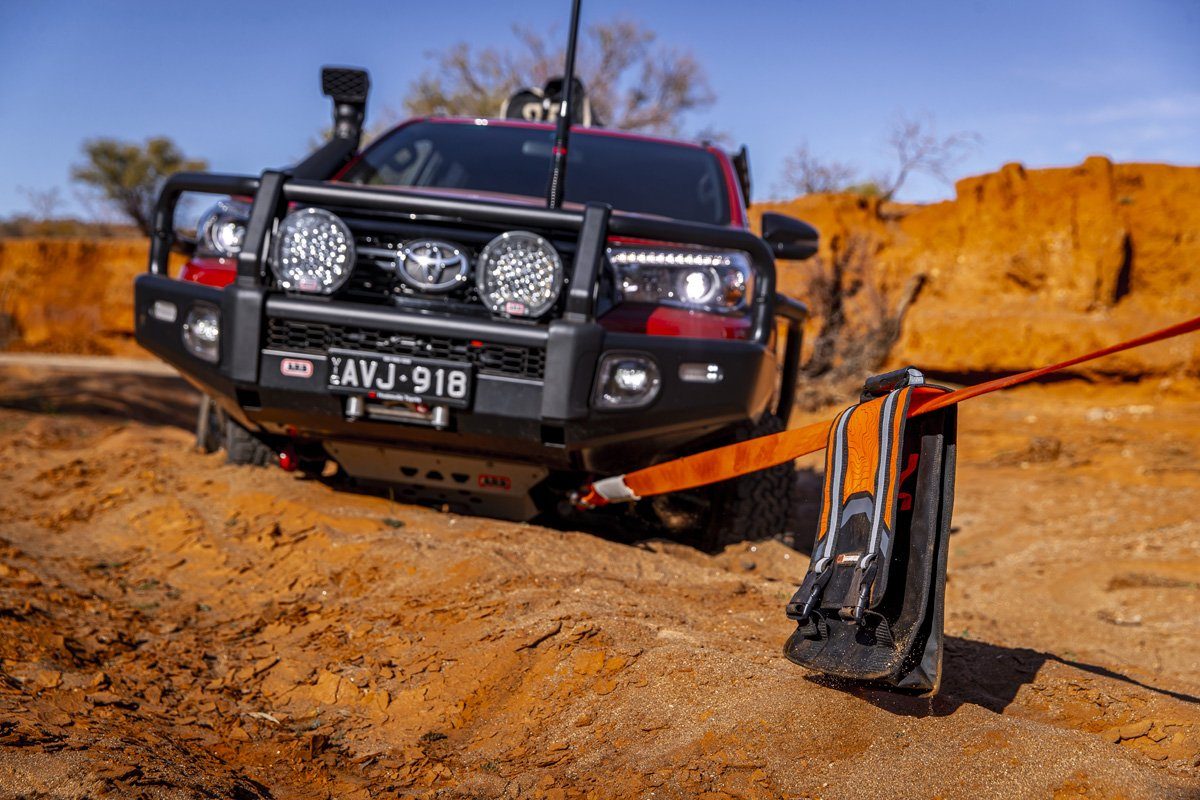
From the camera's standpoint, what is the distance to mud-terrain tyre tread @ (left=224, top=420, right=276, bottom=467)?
471cm

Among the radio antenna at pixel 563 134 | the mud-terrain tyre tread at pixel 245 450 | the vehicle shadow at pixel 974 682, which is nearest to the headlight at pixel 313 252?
the radio antenna at pixel 563 134

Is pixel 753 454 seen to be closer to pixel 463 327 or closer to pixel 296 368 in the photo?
pixel 463 327

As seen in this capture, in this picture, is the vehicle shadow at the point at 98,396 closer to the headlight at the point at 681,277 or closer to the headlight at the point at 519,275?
the headlight at the point at 519,275

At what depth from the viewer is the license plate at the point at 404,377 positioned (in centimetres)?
340

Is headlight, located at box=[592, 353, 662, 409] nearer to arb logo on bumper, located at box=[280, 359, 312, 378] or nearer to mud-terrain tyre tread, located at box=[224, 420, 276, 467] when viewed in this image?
arb logo on bumper, located at box=[280, 359, 312, 378]

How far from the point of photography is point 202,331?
3662 millimetres

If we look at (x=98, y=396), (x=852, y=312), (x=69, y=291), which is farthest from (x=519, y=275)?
(x=69, y=291)

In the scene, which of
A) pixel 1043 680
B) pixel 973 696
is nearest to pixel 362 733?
pixel 973 696

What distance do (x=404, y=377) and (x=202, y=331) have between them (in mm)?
772

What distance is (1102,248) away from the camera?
12445 millimetres

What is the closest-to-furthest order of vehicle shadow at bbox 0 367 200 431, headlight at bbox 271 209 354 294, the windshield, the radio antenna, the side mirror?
headlight at bbox 271 209 354 294 < the radio antenna < the side mirror < the windshield < vehicle shadow at bbox 0 367 200 431

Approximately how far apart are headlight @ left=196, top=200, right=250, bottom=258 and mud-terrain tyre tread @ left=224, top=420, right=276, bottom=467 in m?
1.05

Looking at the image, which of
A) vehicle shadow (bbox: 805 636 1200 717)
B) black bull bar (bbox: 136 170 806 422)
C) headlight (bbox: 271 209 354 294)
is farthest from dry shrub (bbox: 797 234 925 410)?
headlight (bbox: 271 209 354 294)

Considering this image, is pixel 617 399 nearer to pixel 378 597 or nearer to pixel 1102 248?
pixel 378 597
